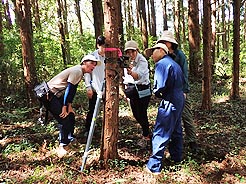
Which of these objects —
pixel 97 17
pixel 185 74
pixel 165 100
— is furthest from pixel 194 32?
pixel 165 100

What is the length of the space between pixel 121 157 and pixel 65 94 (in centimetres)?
150

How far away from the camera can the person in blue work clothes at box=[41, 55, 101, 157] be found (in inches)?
194

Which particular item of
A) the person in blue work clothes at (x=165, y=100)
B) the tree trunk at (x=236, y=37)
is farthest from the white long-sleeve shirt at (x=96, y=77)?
the tree trunk at (x=236, y=37)

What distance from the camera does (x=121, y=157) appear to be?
487cm

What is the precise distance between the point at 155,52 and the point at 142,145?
2.07 metres

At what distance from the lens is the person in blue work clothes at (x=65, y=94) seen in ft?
16.2

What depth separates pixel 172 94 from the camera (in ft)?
14.1

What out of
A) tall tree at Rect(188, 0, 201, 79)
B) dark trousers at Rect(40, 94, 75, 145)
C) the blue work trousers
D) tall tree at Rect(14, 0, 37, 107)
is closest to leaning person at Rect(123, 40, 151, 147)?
the blue work trousers

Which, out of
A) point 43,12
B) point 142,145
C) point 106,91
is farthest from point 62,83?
point 43,12

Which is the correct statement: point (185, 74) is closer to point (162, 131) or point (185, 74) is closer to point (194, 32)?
point (162, 131)

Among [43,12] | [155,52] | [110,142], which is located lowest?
[110,142]

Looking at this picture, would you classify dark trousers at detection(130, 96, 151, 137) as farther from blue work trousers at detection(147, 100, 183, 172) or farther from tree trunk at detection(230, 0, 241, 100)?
tree trunk at detection(230, 0, 241, 100)

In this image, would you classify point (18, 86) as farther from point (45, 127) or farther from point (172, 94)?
point (172, 94)

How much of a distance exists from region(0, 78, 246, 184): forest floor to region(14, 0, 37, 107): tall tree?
2.84ft
